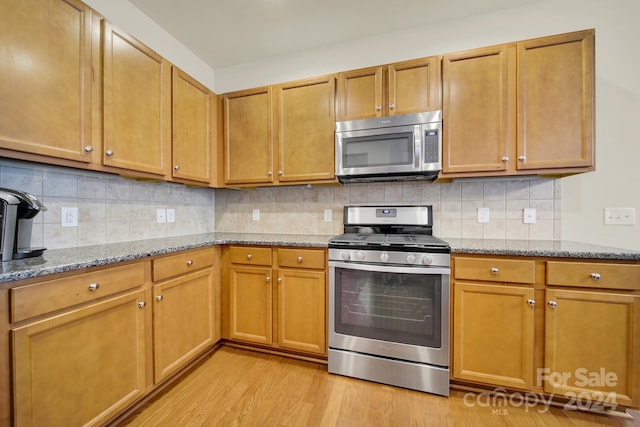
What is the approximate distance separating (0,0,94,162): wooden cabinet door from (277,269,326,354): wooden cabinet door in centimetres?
147

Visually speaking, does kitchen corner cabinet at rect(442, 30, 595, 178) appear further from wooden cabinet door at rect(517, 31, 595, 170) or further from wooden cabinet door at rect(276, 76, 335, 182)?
wooden cabinet door at rect(276, 76, 335, 182)

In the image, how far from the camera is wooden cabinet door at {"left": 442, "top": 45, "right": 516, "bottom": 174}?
173 cm

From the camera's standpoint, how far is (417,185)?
2.19 m

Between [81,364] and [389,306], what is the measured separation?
65.7 inches

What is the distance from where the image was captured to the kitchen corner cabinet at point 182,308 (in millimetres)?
1569

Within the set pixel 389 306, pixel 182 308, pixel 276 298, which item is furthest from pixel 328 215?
pixel 182 308

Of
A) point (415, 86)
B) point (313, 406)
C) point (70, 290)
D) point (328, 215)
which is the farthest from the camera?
point (328, 215)

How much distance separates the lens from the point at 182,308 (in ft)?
5.78

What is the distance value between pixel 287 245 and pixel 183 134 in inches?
48.2

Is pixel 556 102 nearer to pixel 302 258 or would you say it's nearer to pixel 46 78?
pixel 302 258

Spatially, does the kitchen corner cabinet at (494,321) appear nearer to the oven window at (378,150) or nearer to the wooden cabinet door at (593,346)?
the wooden cabinet door at (593,346)

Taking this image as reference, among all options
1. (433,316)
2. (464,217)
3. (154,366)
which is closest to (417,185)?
(464,217)

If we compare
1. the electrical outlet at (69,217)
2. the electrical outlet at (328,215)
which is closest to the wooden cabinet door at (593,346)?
the electrical outlet at (328,215)

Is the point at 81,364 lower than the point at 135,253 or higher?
lower
